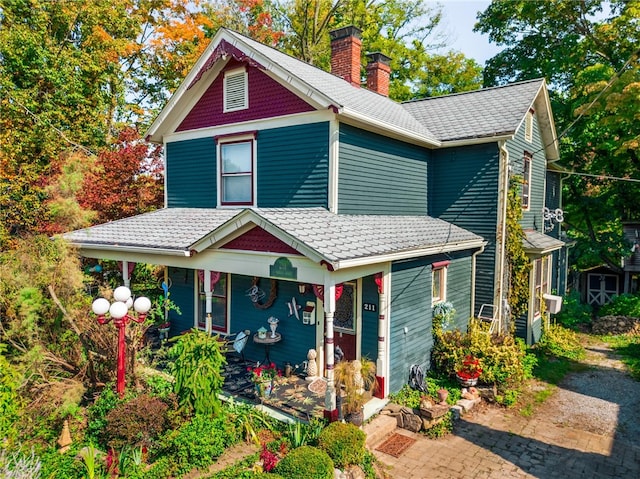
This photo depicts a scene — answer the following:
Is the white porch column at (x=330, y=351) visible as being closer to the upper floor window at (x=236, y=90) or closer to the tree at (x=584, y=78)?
the upper floor window at (x=236, y=90)

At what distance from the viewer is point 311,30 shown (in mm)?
28906

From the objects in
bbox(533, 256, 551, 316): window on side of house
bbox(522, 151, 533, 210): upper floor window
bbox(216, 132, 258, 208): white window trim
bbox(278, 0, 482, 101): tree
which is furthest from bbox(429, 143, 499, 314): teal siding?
bbox(278, 0, 482, 101): tree

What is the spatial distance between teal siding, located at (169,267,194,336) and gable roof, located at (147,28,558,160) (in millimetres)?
4643

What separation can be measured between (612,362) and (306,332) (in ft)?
32.4

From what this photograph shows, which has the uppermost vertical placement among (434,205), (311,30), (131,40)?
(311,30)

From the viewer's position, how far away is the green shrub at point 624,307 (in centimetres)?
1733

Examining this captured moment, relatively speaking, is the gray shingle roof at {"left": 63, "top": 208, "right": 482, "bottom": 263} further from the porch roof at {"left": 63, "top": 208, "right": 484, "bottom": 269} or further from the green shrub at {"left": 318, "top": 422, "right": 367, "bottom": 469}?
the green shrub at {"left": 318, "top": 422, "right": 367, "bottom": 469}

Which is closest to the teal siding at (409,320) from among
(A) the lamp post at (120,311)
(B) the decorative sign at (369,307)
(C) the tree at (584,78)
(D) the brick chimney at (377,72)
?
(B) the decorative sign at (369,307)

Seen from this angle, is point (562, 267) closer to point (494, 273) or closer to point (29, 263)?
point (494, 273)

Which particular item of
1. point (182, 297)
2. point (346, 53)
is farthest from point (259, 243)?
point (346, 53)

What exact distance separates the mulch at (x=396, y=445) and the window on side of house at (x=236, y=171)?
6.93 meters

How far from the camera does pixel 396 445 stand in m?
8.12

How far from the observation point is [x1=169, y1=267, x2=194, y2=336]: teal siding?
1303cm

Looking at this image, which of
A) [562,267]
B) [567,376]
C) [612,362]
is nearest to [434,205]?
[567,376]
